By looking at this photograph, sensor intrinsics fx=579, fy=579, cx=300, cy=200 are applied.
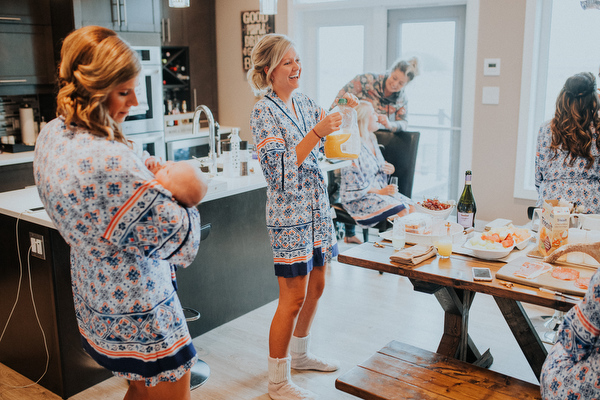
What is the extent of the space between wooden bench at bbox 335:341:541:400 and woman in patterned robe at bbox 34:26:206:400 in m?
0.67

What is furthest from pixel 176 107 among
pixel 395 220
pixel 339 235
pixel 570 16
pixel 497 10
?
pixel 395 220

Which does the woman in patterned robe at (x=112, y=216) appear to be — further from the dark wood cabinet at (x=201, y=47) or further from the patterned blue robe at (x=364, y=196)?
the dark wood cabinet at (x=201, y=47)

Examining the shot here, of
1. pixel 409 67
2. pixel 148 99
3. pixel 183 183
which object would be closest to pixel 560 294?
pixel 183 183

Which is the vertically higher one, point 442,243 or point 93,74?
point 93,74

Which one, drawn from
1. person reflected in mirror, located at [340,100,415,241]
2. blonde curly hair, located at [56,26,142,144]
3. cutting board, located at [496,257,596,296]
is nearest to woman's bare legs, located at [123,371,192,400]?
blonde curly hair, located at [56,26,142,144]

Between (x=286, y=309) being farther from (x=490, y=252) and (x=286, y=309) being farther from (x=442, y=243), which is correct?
(x=490, y=252)

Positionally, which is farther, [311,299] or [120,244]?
[311,299]

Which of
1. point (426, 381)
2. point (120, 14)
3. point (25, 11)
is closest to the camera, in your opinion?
point (426, 381)

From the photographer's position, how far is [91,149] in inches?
55.2

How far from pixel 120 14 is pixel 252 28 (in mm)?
1514

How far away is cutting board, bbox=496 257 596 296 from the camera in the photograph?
1.88m

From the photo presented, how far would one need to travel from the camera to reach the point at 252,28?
6023 mm

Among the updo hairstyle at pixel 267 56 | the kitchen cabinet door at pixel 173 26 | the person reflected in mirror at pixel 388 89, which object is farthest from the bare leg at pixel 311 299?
the kitchen cabinet door at pixel 173 26

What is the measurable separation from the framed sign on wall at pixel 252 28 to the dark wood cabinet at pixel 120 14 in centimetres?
107
